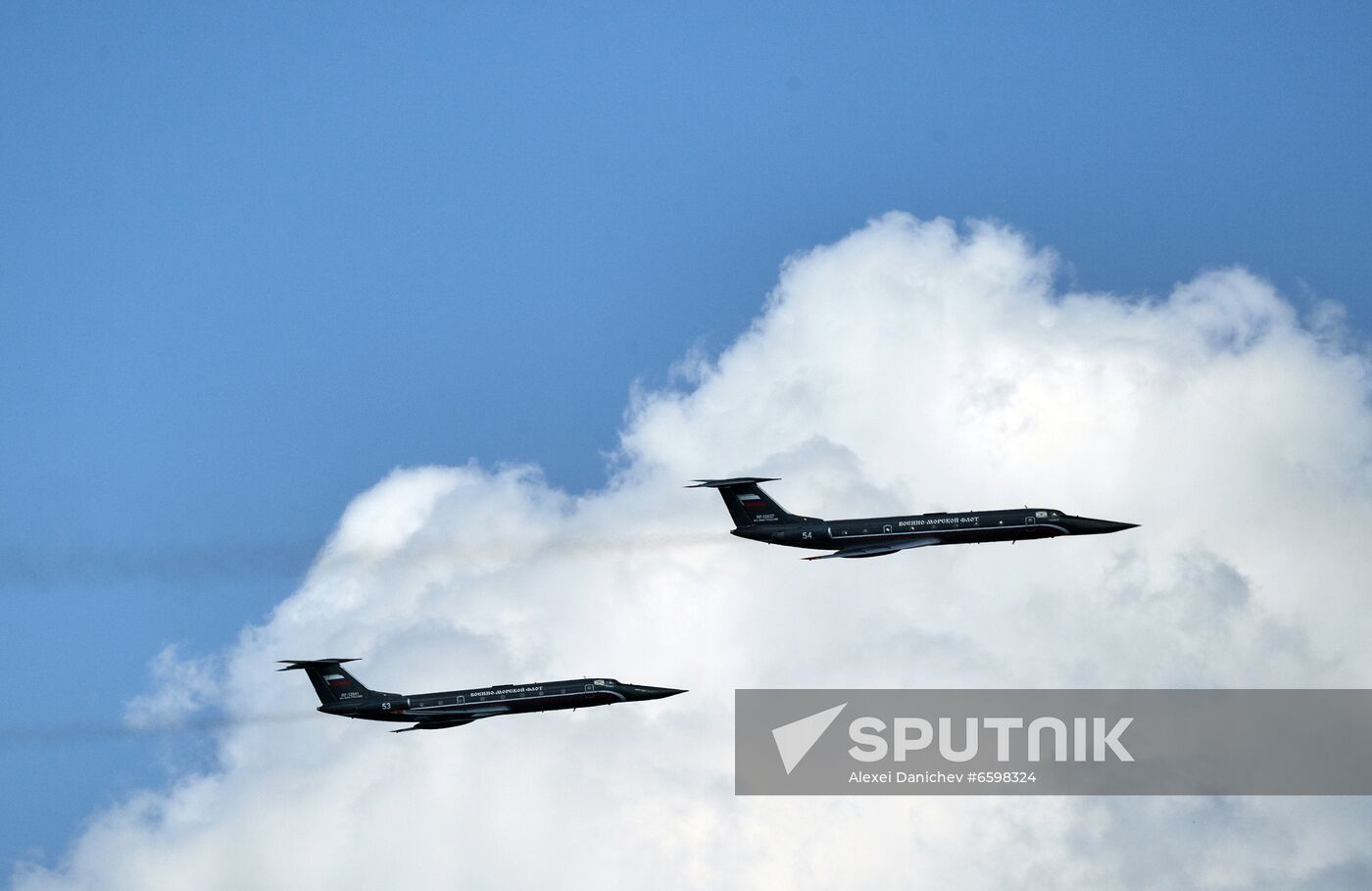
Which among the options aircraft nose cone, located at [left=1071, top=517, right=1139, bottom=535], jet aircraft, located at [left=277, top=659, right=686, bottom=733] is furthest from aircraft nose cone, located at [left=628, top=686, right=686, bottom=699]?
aircraft nose cone, located at [left=1071, top=517, right=1139, bottom=535]

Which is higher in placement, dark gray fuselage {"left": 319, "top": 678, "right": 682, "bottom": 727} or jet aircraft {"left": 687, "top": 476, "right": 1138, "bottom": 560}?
jet aircraft {"left": 687, "top": 476, "right": 1138, "bottom": 560}

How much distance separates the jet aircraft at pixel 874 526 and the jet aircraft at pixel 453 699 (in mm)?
19290

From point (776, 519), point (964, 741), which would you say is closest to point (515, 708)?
point (776, 519)

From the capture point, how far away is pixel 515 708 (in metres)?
158

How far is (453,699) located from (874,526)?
3880cm

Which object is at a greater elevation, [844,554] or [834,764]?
[844,554]

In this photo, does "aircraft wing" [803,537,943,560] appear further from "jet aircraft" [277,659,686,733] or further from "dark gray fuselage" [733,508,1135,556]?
"jet aircraft" [277,659,686,733]

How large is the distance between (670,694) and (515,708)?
13.9 meters

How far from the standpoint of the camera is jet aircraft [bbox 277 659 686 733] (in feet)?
518

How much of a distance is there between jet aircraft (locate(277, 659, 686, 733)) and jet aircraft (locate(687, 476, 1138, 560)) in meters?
19.3

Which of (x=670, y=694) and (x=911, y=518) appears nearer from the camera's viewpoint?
(x=911, y=518)

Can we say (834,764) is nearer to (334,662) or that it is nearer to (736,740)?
(736,740)

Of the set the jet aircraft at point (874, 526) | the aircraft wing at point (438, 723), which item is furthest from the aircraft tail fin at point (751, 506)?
the aircraft wing at point (438, 723)

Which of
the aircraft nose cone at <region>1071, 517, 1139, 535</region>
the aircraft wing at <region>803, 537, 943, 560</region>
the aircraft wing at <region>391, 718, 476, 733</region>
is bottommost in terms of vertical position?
the aircraft wing at <region>391, 718, 476, 733</region>
